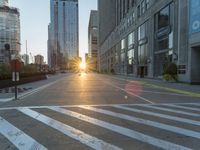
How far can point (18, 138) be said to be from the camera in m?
7.32

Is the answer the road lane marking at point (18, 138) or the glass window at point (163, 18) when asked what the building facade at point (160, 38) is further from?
the road lane marking at point (18, 138)

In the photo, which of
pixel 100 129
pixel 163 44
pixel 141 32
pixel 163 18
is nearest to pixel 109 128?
pixel 100 129

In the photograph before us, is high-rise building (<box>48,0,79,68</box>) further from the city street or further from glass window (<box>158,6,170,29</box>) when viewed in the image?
the city street

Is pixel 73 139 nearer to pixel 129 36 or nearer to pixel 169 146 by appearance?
pixel 169 146

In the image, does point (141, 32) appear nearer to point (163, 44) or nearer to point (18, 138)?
point (163, 44)

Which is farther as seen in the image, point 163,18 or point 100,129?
point 163,18

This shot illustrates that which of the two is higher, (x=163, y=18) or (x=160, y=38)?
(x=163, y=18)

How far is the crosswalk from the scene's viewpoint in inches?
265

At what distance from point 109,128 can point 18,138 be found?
2.57 m

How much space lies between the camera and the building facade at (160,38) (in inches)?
1299

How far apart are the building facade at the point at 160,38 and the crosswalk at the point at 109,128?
72.8ft

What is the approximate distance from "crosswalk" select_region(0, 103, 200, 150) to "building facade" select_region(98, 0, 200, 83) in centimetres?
2219

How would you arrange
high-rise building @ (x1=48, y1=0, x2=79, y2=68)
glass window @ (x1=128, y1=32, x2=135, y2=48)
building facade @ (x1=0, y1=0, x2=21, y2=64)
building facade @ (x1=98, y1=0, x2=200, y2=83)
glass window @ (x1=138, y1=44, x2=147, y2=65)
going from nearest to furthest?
1. building facade @ (x1=98, y1=0, x2=200, y2=83)
2. glass window @ (x1=138, y1=44, x2=147, y2=65)
3. glass window @ (x1=128, y1=32, x2=135, y2=48)
4. building facade @ (x1=0, y1=0, x2=21, y2=64)
5. high-rise building @ (x1=48, y1=0, x2=79, y2=68)

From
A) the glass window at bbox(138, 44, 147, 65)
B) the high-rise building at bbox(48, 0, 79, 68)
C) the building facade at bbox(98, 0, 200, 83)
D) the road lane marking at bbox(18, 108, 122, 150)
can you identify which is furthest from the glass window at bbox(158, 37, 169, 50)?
the high-rise building at bbox(48, 0, 79, 68)
